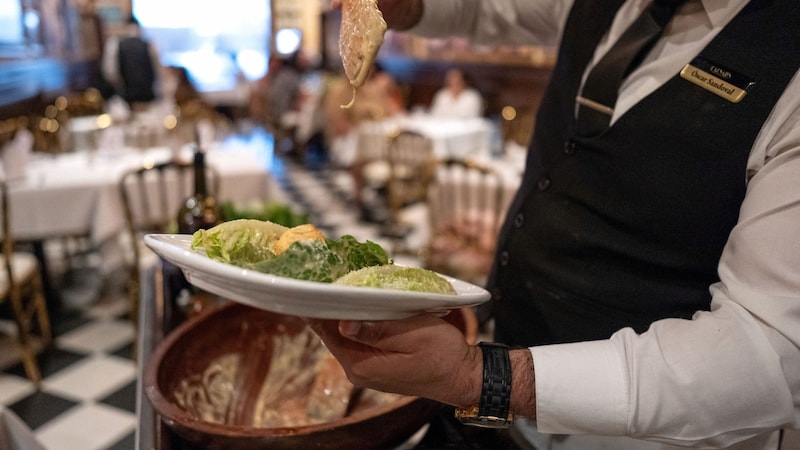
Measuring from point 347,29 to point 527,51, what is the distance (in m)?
7.20

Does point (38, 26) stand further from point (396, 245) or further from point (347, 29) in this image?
point (347, 29)

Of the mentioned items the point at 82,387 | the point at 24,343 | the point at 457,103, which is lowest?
the point at 82,387

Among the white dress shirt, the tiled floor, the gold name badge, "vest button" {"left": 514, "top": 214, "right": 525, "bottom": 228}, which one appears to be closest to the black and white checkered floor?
the tiled floor

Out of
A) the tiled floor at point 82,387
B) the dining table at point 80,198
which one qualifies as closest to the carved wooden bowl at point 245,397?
the tiled floor at point 82,387

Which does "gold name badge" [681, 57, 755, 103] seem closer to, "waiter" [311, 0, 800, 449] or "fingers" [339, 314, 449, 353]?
"waiter" [311, 0, 800, 449]

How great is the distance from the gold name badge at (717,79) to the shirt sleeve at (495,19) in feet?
1.60

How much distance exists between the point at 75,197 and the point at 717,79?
3.45 metres

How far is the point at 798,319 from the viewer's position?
709 millimetres

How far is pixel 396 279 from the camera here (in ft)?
2.19

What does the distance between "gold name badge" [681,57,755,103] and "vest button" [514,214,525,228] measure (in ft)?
1.29

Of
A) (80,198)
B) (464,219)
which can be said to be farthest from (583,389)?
(80,198)

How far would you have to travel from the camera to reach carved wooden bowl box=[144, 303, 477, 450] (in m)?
0.82

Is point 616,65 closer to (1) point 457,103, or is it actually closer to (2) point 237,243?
(2) point 237,243

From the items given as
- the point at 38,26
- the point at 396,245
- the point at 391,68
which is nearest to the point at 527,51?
the point at 391,68
